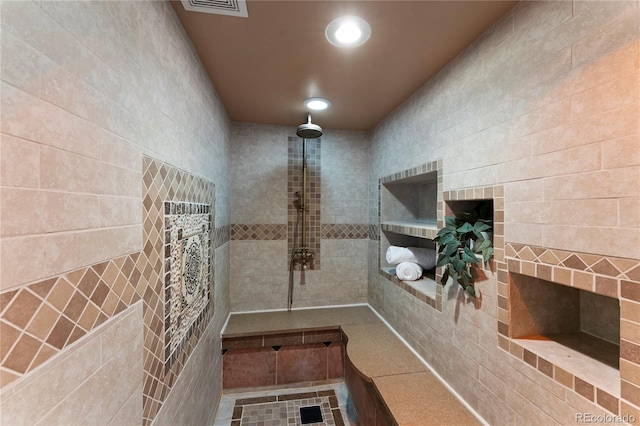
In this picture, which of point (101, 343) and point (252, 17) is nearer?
point (101, 343)

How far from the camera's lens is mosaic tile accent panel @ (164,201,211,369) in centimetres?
104

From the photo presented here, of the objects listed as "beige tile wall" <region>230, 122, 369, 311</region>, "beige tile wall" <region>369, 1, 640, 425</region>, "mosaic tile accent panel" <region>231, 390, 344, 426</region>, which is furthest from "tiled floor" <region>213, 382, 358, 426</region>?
"beige tile wall" <region>369, 1, 640, 425</region>

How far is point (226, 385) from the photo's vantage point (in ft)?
6.82

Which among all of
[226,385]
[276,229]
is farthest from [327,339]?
[276,229]

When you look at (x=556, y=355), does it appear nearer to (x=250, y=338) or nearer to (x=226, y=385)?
(x=250, y=338)

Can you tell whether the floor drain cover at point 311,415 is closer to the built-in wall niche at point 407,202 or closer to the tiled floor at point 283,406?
the tiled floor at point 283,406

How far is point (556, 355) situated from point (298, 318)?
71.4 inches

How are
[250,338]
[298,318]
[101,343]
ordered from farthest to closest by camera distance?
[298,318] < [250,338] < [101,343]

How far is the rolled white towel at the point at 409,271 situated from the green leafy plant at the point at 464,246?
0.55 meters

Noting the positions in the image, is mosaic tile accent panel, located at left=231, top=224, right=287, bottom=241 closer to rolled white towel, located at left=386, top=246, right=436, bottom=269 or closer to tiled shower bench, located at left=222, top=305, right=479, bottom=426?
Result: tiled shower bench, located at left=222, top=305, right=479, bottom=426

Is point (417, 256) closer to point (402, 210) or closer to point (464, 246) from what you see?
point (402, 210)

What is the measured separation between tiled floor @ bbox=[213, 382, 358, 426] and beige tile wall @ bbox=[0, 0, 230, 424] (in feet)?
3.68

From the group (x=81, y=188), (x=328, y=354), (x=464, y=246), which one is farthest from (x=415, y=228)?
(x=81, y=188)

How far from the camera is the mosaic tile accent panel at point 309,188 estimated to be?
250 centimetres
